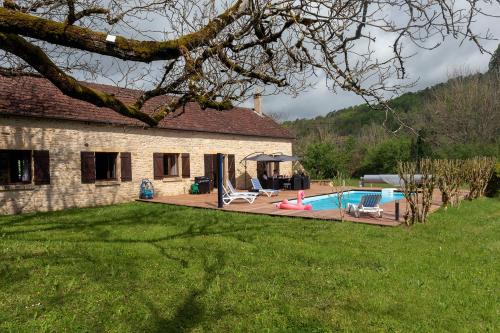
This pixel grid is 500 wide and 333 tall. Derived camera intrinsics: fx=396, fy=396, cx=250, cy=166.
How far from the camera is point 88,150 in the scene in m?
15.3

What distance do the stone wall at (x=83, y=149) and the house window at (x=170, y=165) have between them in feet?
1.53

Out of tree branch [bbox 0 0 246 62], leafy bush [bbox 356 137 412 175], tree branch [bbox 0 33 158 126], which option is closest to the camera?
tree branch [bbox 0 0 246 62]

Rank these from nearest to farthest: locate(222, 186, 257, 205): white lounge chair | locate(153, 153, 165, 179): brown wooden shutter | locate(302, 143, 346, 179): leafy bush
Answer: locate(222, 186, 257, 205): white lounge chair, locate(153, 153, 165, 179): brown wooden shutter, locate(302, 143, 346, 179): leafy bush

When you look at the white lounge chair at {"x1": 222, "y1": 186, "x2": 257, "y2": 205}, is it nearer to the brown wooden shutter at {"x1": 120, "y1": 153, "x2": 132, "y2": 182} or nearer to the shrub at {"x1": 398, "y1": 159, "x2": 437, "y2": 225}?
the brown wooden shutter at {"x1": 120, "y1": 153, "x2": 132, "y2": 182}

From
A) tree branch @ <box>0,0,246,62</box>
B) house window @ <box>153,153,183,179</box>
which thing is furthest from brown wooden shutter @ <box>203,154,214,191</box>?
tree branch @ <box>0,0,246,62</box>

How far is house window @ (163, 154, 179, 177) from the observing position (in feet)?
62.7

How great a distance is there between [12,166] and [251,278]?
38.2 ft

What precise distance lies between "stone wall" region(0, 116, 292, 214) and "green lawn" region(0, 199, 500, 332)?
401 centimetres

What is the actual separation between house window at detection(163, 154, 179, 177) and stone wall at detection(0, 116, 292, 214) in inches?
18.4

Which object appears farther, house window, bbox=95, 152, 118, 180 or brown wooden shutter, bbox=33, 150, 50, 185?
house window, bbox=95, 152, 118, 180

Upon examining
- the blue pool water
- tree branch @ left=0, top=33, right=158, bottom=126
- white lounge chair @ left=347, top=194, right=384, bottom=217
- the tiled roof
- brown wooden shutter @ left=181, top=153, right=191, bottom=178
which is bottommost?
the blue pool water

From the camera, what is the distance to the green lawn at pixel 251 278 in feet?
14.4

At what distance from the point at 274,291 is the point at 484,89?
3522cm

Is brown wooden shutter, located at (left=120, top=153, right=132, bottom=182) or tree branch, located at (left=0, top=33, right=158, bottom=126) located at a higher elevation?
tree branch, located at (left=0, top=33, right=158, bottom=126)
